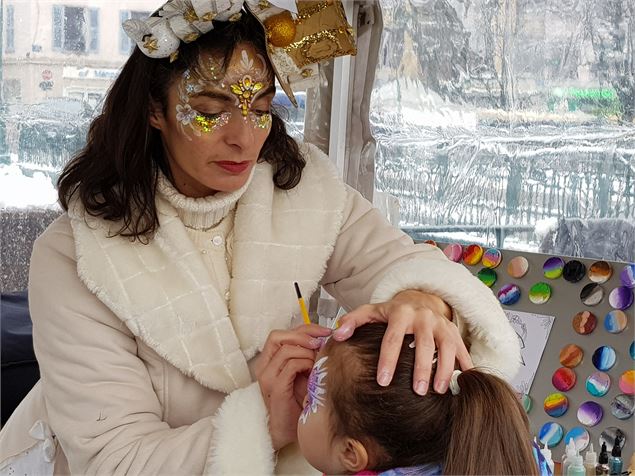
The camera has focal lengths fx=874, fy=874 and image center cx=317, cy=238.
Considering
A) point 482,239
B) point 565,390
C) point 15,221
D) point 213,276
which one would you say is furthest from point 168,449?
point 15,221

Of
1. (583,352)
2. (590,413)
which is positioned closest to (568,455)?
(590,413)

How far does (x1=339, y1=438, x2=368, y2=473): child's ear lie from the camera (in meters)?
1.17

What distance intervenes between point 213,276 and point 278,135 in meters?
0.32

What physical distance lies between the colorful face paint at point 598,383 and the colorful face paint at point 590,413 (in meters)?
0.02

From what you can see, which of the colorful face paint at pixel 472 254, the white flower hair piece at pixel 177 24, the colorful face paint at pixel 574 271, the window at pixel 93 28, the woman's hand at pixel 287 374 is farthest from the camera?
the window at pixel 93 28

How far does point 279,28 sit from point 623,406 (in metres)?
1.07

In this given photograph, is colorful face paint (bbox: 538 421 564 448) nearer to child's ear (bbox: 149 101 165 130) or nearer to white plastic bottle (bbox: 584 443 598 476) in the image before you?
white plastic bottle (bbox: 584 443 598 476)

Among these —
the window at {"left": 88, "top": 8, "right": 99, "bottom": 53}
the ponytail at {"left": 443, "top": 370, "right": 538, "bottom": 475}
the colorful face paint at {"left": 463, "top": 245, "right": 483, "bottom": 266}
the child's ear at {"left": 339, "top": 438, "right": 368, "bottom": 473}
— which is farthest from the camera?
the window at {"left": 88, "top": 8, "right": 99, "bottom": 53}

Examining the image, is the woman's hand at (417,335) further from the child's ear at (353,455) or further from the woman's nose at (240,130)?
the woman's nose at (240,130)

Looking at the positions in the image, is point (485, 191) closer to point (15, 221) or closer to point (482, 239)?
point (482, 239)

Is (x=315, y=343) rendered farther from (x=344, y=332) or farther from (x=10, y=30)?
(x=10, y=30)

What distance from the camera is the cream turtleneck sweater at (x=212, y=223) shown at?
1.53m

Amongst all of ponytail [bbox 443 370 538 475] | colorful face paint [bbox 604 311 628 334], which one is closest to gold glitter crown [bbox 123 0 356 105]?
ponytail [bbox 443 370 538 475]

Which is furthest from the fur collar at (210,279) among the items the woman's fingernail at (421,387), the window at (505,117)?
the window at (505,117)
